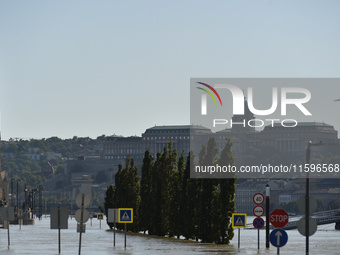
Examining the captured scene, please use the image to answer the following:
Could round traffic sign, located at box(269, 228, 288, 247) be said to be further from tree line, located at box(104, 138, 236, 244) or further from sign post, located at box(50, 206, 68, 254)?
tree line, located at box(104, 138, 236, 244)

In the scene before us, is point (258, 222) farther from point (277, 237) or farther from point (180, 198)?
point (180, 198)

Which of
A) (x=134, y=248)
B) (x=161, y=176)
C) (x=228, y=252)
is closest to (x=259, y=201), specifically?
(x=228, y=252)

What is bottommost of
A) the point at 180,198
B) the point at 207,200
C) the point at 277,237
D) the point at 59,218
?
the point at 277,237

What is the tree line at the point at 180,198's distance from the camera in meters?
77.0

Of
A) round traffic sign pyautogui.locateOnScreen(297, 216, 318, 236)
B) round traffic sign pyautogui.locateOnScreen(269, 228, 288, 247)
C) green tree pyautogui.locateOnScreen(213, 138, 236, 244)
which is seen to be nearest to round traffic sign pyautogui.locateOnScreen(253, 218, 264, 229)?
green tree pyautogui.locateOnScreen(213, 138, 236, 244)

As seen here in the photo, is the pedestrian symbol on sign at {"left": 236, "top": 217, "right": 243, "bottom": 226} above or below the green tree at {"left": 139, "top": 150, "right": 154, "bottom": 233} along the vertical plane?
below

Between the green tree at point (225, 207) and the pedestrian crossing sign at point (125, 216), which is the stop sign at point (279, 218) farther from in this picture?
the green tree at point (225, 207)

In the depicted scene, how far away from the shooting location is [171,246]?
71.9 meters

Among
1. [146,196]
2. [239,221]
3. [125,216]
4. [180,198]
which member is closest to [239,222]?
[239,221]

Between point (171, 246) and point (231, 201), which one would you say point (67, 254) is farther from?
point (231, 201)

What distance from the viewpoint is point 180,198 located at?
87.9 m

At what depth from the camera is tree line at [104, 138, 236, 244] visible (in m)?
77.0

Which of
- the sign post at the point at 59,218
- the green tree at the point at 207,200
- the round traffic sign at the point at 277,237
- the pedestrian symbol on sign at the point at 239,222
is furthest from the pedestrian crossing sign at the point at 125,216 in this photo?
the round traffic sign at the point at 277,237

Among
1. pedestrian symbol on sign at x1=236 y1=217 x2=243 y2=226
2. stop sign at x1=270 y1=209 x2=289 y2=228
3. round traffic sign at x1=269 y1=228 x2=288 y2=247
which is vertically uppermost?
stop sign at x1=270 y1=209 x2=289 y2=228
